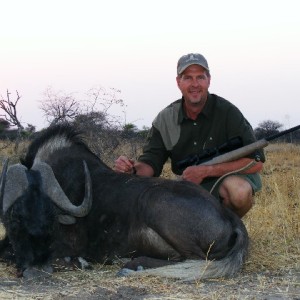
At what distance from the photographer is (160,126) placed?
5828mm

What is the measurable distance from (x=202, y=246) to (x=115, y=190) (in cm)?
89

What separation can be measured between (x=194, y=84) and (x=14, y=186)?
194cm

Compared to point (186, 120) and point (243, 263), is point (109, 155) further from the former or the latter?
point (243, 263)

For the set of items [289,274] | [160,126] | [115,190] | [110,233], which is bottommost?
[289,274]

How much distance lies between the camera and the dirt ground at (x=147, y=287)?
378 cm

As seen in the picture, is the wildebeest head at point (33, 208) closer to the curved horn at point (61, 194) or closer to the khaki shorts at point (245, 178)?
the curved horn at point (61, 194)

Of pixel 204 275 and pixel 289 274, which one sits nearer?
pixel 204 275

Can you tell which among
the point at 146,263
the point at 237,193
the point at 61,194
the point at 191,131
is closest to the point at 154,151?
the point at 191,131

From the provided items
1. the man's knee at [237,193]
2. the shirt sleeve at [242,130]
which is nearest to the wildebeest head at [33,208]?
the man's knee at [237,193]

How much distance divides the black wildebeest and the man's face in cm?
100

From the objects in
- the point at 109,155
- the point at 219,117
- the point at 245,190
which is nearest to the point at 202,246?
the point at 245,190

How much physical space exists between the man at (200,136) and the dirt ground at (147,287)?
3.44 feet

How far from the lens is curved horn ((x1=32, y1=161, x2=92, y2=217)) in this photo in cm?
464

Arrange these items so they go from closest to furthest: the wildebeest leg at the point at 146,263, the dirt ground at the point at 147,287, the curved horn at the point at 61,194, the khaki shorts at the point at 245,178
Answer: the dirt ground at the point at 147,287
the wildebeest leg at the point at 146,263
the curved horn at the point at 61,194
the khaki shorts at the point at 245,178
